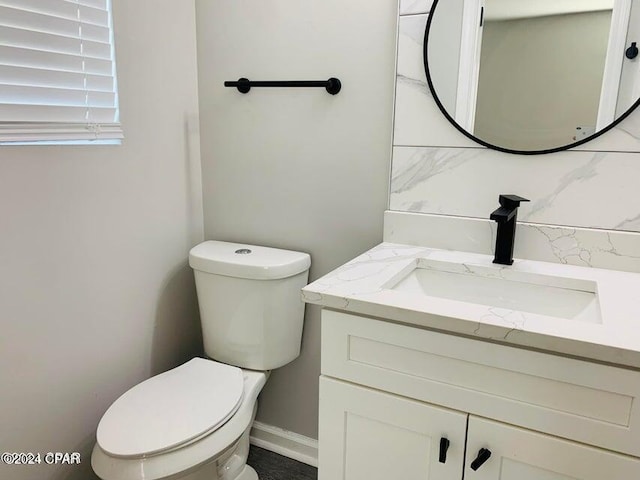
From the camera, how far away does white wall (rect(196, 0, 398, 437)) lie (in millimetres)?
1451

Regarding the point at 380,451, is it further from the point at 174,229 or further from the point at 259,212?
the point at 174,229

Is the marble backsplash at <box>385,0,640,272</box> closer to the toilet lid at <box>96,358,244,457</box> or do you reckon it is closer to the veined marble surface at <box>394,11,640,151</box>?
the veined marble surface at <box>394,11,640,151</box>

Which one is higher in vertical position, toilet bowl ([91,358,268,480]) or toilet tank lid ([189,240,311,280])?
toilet tank lid ([189,240,311,280])

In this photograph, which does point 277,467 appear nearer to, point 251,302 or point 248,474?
point 248,474

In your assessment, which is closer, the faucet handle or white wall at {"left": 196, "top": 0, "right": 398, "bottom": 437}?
the faucet handle

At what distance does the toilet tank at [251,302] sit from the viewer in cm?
151

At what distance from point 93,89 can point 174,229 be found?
0.53 meters

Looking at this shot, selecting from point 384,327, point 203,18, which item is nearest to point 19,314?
point 384,327

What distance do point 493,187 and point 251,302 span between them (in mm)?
804

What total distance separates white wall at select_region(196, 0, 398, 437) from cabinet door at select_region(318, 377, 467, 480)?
589mm

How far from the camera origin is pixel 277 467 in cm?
177

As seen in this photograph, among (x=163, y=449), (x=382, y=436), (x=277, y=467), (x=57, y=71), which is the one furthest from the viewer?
(x=277, y=467)

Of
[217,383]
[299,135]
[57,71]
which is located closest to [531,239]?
[299,135]

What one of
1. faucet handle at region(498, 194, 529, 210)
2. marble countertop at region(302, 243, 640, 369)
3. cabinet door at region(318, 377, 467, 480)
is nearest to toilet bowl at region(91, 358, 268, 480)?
cabinet door at region(318, 377, 467, 480)
